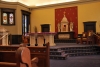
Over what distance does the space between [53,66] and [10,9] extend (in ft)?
27.5

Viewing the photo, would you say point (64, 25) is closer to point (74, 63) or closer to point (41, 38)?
point (41, 38)

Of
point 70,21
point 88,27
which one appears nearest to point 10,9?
point 70,21

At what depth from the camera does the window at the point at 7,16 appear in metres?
11.2

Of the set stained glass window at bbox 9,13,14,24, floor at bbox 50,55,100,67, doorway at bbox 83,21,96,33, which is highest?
stained glass window at bbox 9,13,14,24

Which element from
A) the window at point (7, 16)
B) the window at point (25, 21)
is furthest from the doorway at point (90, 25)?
the window at point (7, 16)

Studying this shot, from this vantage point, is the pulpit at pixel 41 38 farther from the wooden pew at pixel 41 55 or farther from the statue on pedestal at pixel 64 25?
the wooden pew at pixel 41 55

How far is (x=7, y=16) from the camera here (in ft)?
37.7

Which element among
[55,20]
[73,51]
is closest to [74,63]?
[73,51]

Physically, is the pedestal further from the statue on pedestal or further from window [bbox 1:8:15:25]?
the statue on pedestal

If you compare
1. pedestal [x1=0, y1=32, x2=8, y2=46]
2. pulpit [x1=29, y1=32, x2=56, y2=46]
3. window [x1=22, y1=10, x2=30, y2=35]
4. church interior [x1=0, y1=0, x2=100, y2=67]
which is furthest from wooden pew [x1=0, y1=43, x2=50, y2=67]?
window [x1=22, y1=10, x2=30, y2=35]

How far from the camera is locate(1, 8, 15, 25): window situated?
1116cm

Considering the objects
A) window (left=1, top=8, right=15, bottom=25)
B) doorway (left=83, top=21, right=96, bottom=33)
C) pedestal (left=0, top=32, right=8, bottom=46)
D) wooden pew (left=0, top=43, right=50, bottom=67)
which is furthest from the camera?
window (left=1, top=8, right=15, bottom=25)

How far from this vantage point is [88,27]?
1109cm

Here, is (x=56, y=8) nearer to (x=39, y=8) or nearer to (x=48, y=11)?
(x=48, y=11)
